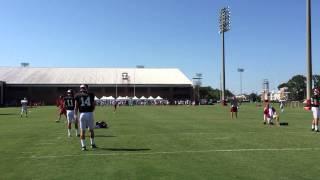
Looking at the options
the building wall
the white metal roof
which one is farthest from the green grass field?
the white metal roof

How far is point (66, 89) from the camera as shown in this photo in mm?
137750

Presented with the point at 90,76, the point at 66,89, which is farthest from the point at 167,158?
the point at 90,76

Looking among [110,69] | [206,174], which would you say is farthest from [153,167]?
[110,69]

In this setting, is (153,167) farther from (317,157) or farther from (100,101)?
(100,101)

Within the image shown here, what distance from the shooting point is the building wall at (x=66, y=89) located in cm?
13575

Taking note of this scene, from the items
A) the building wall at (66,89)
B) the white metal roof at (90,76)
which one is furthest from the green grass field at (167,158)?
the white metal roof at (90,76)

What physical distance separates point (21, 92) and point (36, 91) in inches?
154

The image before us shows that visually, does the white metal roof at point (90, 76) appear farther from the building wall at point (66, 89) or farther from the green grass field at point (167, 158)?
the green grass field at point (167, 158)

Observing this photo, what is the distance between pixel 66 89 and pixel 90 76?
926cm

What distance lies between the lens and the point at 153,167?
39.7 ft

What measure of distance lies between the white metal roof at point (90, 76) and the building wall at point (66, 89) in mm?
1733

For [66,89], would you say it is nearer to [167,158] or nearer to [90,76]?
[90,76]

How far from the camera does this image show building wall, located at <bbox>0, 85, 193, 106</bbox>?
136 m

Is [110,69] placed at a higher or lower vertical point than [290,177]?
higher
